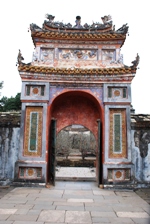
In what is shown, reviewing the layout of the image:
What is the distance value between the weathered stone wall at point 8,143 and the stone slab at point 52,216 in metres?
4.06

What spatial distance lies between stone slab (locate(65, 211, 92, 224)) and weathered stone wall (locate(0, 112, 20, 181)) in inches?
171

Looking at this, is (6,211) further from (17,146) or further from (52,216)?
(17,146)

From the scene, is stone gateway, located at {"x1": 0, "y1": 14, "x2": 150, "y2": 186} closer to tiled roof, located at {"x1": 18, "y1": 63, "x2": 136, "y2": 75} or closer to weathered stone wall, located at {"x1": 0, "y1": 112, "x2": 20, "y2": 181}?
tiled roof, located at {"x1": 18, "y1": 63, "x2": 136, "y2": 75}

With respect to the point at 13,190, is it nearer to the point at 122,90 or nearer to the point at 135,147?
the point at 135,147

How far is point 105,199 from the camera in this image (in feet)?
23.8

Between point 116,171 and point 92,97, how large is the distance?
3031mm

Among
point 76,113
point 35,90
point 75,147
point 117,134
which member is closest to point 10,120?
point 35,90

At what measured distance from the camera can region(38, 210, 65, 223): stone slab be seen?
16.9ft

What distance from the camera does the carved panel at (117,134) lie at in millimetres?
9164

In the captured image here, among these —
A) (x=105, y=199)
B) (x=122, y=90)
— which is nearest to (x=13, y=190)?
(x=105, y=199)

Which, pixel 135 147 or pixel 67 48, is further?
pixel 67 48

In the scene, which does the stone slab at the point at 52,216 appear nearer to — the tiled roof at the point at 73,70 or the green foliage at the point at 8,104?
the tiled roof at the point at 73,70

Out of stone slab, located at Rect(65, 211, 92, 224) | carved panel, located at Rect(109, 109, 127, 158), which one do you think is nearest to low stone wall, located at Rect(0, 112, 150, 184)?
carved panel, located at Rect(109, 109, 127, 158)

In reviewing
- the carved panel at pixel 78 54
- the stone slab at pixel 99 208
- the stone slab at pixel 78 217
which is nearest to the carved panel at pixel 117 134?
the carved panel at pixel 78 54
